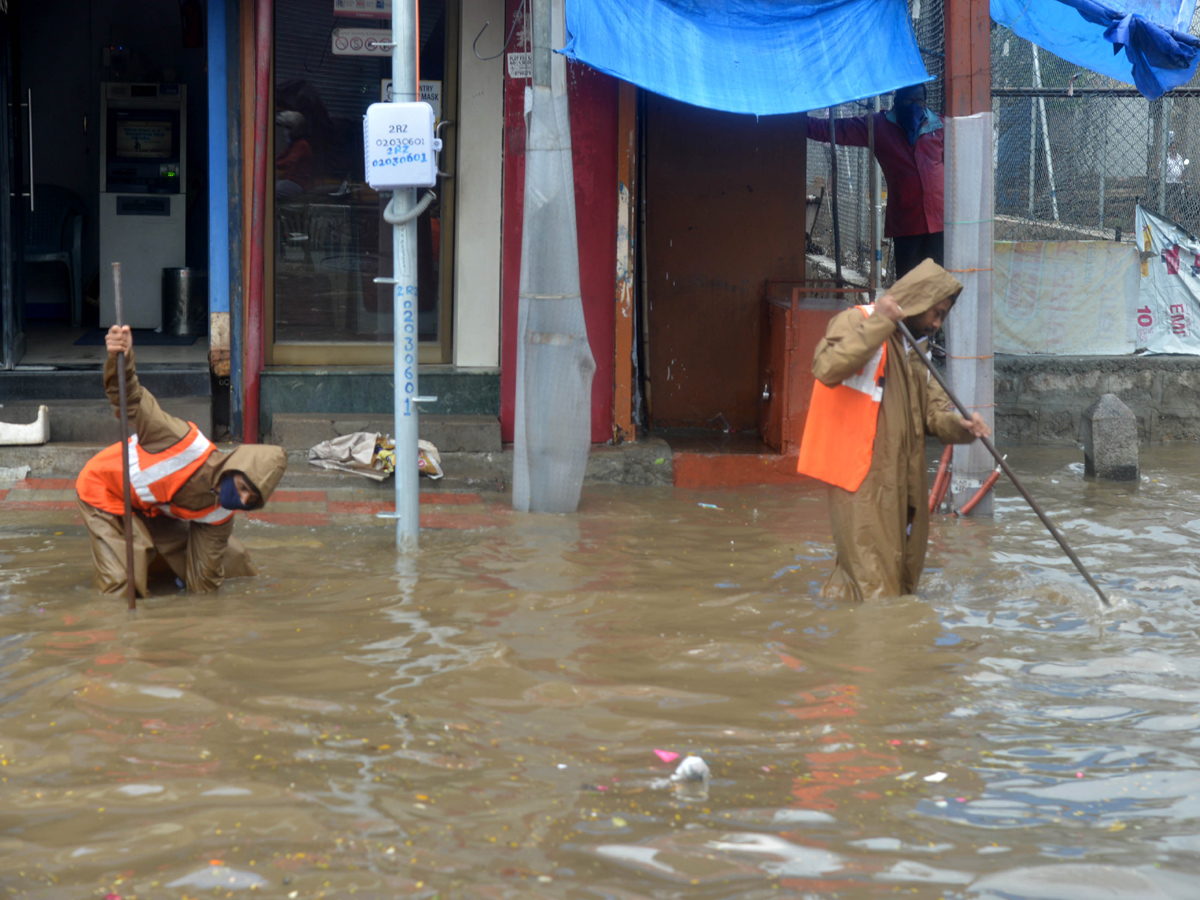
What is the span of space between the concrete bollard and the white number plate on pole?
5299 millimetres

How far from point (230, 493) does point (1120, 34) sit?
6.04 m

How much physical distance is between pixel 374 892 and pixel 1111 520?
19.6 ft

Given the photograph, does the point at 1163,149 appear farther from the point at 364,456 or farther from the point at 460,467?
the point at 364,456

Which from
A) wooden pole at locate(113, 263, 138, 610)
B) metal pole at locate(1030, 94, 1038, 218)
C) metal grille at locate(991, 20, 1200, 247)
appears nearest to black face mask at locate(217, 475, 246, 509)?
wooden pole at locate(113, 263, 138, 610)

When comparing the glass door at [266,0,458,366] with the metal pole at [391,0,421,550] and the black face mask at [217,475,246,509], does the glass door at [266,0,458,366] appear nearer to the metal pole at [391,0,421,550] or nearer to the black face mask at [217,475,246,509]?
the metal pole at [391,0,421,550]

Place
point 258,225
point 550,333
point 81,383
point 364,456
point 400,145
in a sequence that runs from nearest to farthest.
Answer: point 400,145 → point 550,333 → point 364,456 → point 258,225 → point 81,383

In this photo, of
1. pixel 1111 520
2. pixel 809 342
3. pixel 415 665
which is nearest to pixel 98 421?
pixel 415 665

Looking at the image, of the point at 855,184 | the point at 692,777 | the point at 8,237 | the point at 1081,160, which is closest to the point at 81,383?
the point at 8,237

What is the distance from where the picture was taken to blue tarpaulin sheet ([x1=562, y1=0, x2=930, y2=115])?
23.7 ft

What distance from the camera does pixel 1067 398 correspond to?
1030cm

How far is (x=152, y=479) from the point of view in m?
5.56

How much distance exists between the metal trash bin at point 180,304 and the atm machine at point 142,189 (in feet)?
1.03

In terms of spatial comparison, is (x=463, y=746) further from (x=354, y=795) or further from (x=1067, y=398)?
(x=1067, y=398)

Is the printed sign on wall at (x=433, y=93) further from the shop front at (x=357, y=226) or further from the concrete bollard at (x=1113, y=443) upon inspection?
the concrete bollard at (x=1113, y=443)
